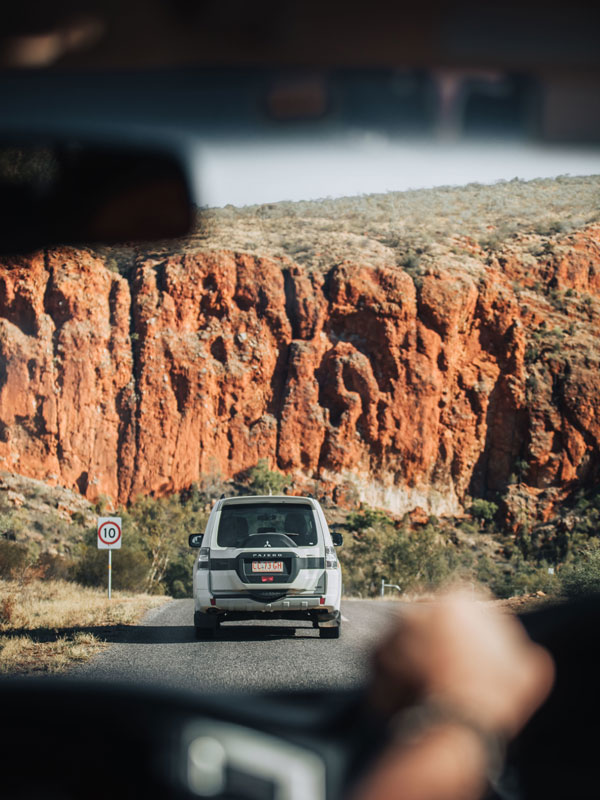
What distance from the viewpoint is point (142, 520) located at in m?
49.3

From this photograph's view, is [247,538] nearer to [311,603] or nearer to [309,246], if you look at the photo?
[311,603]

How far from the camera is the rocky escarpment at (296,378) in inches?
2119

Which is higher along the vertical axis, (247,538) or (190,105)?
(190,105)

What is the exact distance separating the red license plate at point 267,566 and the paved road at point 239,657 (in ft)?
3.23

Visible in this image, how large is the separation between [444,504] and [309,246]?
19.8m

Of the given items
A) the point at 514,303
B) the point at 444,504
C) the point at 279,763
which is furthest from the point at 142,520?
the point at 279,763

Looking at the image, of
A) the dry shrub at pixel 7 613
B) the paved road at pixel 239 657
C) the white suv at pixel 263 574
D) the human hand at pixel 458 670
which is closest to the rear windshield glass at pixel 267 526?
the white suv at pixel 263 574

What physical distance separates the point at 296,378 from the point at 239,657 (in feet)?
149

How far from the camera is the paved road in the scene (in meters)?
8.49

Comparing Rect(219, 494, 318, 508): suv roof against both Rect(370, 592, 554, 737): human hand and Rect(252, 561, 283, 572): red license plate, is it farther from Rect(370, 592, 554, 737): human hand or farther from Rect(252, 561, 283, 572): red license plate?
Rect(370, 592, 554, 737): human hand

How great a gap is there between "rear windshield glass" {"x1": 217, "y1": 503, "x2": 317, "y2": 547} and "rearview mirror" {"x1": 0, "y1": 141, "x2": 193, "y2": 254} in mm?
8395

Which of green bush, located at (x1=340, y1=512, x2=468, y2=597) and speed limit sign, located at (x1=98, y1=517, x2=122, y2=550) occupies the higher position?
speed limit sign, located at (x1=98, y1=517, x2=122, y2=550)

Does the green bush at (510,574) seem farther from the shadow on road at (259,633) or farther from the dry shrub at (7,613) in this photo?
the dry shrub at (7,613)

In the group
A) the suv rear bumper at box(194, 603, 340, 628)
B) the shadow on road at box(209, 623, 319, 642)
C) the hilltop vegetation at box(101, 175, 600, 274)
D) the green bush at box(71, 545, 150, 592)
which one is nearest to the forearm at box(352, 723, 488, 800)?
the suv rear bumper at box(194, 603, 340, 628)
